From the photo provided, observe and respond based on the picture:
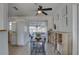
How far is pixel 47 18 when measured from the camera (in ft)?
5.15

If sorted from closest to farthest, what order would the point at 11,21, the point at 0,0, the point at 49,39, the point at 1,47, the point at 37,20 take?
the point at 0,0
the point at 1,47
the point at 11,21
the point at 37,20
the point at 49,39

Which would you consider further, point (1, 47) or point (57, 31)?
point (57, 31)

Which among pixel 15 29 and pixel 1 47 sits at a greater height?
pixel 15 29

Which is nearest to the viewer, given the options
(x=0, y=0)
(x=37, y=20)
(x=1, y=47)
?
(x=0, y=0)

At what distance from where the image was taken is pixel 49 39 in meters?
1.66

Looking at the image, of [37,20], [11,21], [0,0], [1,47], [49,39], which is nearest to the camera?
[0,0]

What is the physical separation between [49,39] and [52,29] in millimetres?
176

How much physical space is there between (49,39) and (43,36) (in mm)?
103

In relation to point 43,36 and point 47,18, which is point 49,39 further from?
point 47,18

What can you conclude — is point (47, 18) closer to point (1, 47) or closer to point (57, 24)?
point (57, 24)

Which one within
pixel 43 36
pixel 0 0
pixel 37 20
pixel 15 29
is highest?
pixel 0 0
